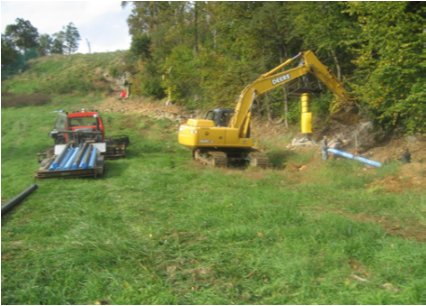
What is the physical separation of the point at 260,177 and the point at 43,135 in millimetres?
15271

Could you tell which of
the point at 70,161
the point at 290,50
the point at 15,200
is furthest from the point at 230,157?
the point at 290,50

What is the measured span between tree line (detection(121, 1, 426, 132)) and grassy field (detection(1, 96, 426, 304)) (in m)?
2.95

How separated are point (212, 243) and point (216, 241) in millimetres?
89

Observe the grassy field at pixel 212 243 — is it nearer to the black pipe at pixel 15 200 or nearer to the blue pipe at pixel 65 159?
the black pipe at pixel 15 200

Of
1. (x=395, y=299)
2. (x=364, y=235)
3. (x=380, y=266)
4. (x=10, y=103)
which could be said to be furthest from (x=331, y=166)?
(x=10, y=103)

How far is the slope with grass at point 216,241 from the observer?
405cm

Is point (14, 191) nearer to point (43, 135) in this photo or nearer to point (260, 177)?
point (260, 177)

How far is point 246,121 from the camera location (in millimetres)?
12680

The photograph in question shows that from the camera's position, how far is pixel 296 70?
1266 cm

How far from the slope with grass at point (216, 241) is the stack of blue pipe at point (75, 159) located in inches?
22.4

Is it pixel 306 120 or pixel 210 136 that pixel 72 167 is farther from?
pixel 306 120

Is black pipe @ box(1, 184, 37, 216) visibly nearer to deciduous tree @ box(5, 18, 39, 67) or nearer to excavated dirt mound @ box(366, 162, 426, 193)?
excavated dirt mound @ box(366, 162, 426, 193)

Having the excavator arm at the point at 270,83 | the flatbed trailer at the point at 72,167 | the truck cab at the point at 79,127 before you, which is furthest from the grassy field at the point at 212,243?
the truck cab at the point at 79,127

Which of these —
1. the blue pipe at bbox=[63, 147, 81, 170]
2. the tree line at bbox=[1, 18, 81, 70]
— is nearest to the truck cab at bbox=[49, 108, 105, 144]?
the blue pipe at bbox=[63, 147, 81, 170]
